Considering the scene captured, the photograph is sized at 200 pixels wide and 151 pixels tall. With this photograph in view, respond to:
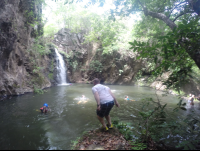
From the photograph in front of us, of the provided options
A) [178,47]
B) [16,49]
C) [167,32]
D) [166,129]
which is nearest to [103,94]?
[166,129]

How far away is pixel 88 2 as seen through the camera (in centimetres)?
693

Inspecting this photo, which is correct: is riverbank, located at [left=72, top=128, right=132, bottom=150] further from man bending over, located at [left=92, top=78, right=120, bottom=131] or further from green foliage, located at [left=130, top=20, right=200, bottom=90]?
green foliage, located at [left=130, top=20, right=200, bottom=90]

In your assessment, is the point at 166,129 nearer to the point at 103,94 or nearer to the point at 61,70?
the point at 103,94

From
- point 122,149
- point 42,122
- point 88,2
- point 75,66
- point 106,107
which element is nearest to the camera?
point 122,149

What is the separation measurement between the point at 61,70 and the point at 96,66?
7.16 metres

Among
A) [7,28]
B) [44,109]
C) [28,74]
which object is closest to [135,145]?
[44,109]

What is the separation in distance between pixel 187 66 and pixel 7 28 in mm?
11389

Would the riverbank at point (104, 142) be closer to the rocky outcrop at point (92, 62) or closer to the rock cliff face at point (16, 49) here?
the rock cliff face at point (16, 49)

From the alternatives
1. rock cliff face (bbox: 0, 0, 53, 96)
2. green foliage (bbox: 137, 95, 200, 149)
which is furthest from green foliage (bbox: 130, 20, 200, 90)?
rock cliff face (bbox: 0, 0, 53, 96)

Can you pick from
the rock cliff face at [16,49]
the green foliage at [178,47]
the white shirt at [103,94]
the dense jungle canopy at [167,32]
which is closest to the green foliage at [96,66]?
the dense jungle canopy at [167,32]

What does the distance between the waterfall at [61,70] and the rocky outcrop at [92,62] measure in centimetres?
153

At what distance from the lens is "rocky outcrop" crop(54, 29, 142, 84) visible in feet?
70.1

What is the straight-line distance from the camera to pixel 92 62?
25516mm

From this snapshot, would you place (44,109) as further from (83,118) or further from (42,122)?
(83,118)
